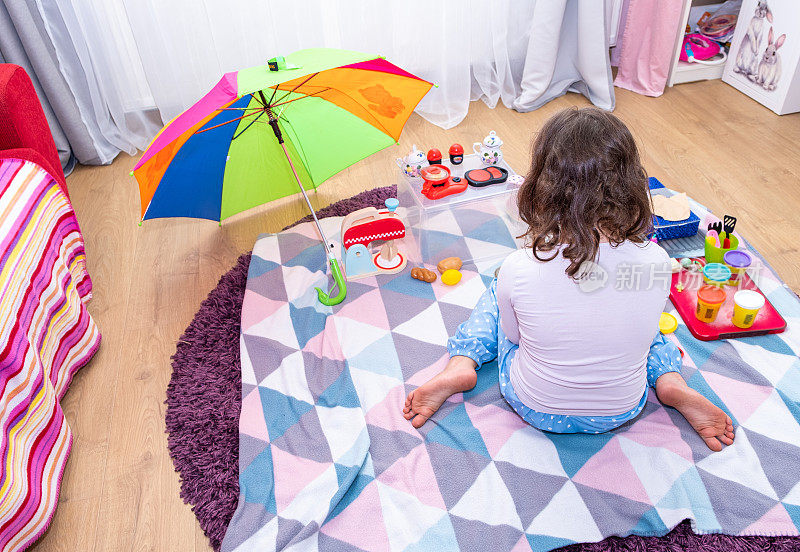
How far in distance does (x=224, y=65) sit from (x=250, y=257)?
101 cm

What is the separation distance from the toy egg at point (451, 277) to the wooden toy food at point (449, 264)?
0.03 metres

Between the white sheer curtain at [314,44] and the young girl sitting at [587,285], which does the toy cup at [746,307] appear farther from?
the white sheer curtain at [314,44]

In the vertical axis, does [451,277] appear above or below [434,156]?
below

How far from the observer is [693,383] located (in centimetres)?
137

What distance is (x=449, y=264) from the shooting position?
1.74 meters

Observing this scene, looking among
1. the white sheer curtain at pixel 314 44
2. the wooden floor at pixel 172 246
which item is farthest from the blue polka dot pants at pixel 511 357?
the white sheer curtain at pixel 314 44

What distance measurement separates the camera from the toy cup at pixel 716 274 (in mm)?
1550

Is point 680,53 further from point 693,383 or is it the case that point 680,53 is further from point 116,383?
point 116,383

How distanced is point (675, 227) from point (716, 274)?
0.21m

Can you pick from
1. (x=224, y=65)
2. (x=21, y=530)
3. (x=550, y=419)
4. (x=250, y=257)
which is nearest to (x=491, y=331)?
(x=550, y=419)

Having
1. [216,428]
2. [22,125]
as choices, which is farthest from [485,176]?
[22,125]

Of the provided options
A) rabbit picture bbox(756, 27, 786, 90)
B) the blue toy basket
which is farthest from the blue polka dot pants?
rabbit picture bbox(756, 27, 786, 90)

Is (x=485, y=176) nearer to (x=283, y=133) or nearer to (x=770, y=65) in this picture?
(x=283, y=133)

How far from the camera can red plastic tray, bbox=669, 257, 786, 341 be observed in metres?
1.46
